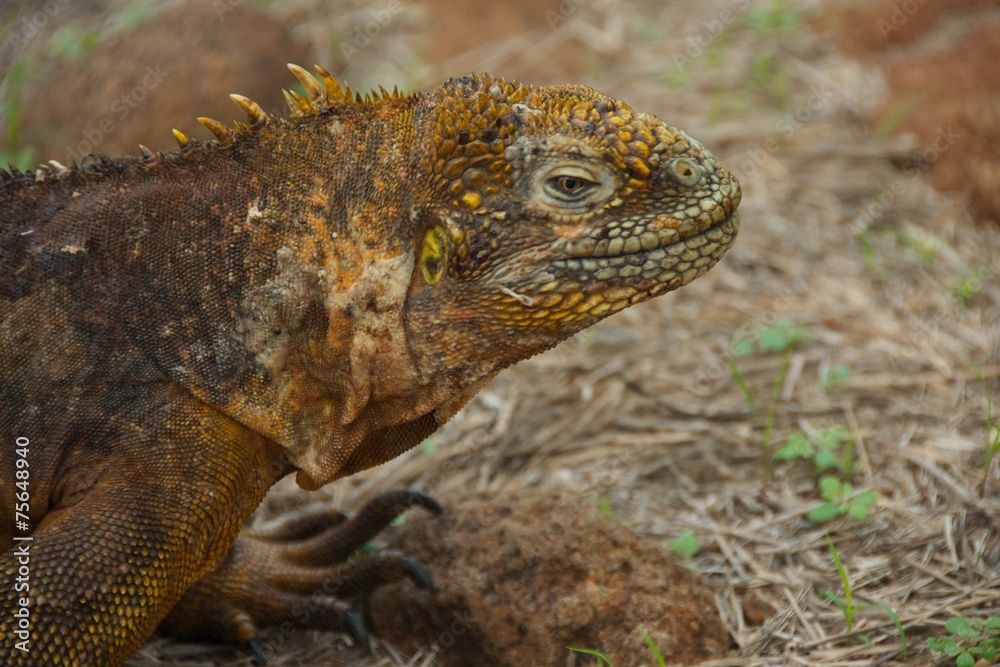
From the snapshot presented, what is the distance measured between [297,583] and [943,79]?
6438 mm

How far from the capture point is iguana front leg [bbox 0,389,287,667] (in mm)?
3127

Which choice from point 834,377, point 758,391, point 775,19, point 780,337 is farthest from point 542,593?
point 775,19

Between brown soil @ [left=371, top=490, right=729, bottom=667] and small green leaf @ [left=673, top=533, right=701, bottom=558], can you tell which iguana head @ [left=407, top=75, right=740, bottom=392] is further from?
small green leaf @ [left=673, top=533, right=701, bottom=558]

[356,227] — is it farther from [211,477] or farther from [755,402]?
[755,402]

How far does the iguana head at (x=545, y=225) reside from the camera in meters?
3.34

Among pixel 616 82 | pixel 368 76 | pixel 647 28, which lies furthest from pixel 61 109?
pixel 647 28

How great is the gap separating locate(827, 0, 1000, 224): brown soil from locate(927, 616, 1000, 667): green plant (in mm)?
3936

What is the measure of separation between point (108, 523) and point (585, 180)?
6.13 feet

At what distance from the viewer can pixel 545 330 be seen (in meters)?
3.40

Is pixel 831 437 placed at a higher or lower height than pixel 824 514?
higher

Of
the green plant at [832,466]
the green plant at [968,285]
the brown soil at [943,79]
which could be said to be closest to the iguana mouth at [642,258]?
the green plant at [832,466]

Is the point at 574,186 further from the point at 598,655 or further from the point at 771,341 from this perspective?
the point at 771,341

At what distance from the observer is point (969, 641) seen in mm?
3660

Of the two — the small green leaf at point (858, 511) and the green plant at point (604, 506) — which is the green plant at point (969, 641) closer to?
the small green leaf at point (858, 511)
